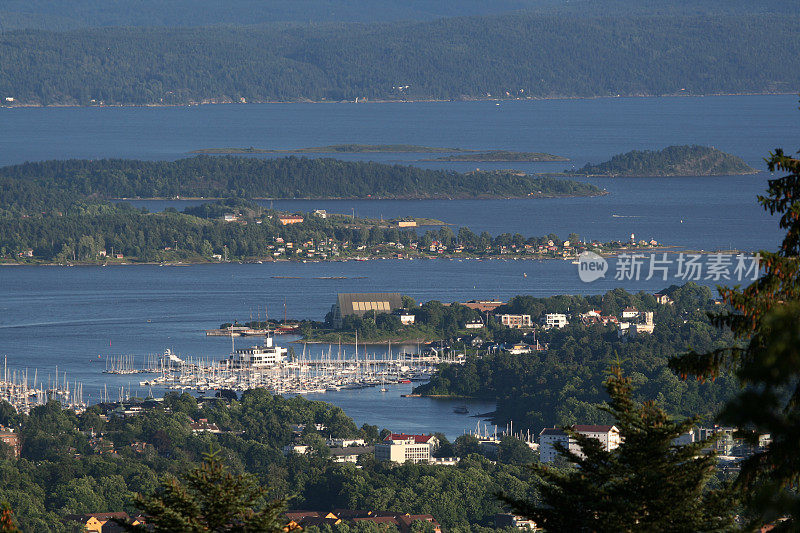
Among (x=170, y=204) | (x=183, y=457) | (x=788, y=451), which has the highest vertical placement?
(x=170, y=204)

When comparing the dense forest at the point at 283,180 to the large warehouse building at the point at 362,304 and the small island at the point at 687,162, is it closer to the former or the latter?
the small island at the point at 687,162

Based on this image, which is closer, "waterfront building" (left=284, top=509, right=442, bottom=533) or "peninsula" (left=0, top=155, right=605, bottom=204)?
"waterfront building" (left=284, top=509, right=442, bottom=533)

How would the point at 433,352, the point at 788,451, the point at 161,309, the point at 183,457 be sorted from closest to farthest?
the point at 788,451, the point at 183,457, the point at 433,352, the point at 161,309

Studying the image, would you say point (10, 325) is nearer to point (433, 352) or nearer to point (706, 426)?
point (433, 352)

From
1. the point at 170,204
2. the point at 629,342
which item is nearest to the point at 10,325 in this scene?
the point at 629,342

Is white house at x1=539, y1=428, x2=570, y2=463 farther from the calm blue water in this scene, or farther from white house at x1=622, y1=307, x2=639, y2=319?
the calm blue water

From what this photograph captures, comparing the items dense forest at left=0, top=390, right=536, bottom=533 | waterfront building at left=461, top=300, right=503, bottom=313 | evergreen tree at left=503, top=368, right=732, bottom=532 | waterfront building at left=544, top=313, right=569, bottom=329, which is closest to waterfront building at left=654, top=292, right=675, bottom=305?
waterfront building at left=544, top=313, right=569, bottom=329

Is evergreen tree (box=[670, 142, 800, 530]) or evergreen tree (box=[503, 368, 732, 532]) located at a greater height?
evergreen tree (box=[670, 142, 800, 530])
